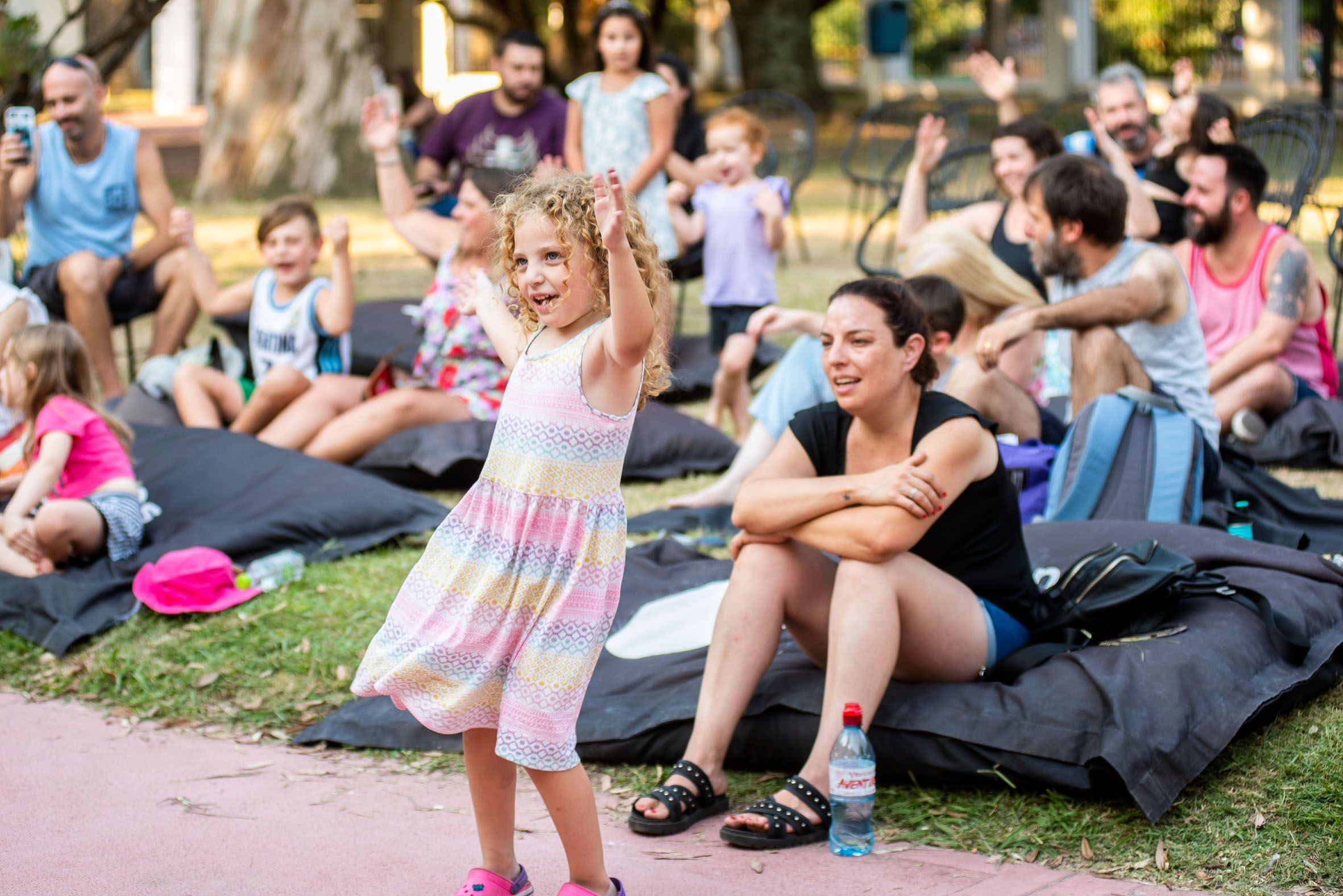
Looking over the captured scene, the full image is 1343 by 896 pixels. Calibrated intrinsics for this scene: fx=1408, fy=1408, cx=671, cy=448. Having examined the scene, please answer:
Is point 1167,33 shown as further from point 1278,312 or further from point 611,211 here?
point 611,211

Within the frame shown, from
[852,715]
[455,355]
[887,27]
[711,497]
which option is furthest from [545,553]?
[887,27]

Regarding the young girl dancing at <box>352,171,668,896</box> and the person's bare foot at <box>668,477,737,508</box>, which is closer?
the young girl dancing at <box>352,171,668,896</box>

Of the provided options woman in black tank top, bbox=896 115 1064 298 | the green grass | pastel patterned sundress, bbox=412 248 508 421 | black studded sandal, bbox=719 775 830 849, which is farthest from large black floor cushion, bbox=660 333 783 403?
black studded sandal, bbox=719 775 830 849

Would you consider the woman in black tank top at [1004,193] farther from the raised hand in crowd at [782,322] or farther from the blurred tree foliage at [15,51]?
the blurred tree foliage at [15,51]

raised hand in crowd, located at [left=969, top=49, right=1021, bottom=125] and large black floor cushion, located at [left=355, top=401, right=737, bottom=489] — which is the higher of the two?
raised hand in crowd, located at [left=969, top=49, right=1021, bottom=125]

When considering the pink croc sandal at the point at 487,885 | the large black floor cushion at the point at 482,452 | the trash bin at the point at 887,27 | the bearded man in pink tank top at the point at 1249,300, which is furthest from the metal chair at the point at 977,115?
the trash bin at the point at 887,27

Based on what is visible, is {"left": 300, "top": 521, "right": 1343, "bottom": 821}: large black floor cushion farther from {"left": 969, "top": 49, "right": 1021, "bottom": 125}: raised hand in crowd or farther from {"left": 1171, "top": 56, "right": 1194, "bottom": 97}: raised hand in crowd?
{"left": 1171, "top": 56, "right": 1194, "bottom": 97}: raised hand in crowd

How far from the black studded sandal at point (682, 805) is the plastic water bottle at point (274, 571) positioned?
181 centimetres

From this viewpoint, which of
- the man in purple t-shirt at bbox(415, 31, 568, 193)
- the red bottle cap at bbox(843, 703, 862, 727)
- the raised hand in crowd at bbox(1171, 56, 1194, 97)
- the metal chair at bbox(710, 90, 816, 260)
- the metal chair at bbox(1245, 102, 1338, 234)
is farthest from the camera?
the metal chair at bbox(710, 90, 816, 260)

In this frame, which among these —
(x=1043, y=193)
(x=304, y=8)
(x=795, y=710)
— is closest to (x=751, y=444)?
(x=1043, y=193)

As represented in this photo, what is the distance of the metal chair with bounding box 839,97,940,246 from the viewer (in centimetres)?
992

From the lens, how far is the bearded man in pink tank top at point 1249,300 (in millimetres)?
5227

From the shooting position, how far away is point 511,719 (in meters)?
2.29

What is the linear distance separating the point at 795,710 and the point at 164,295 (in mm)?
4565
